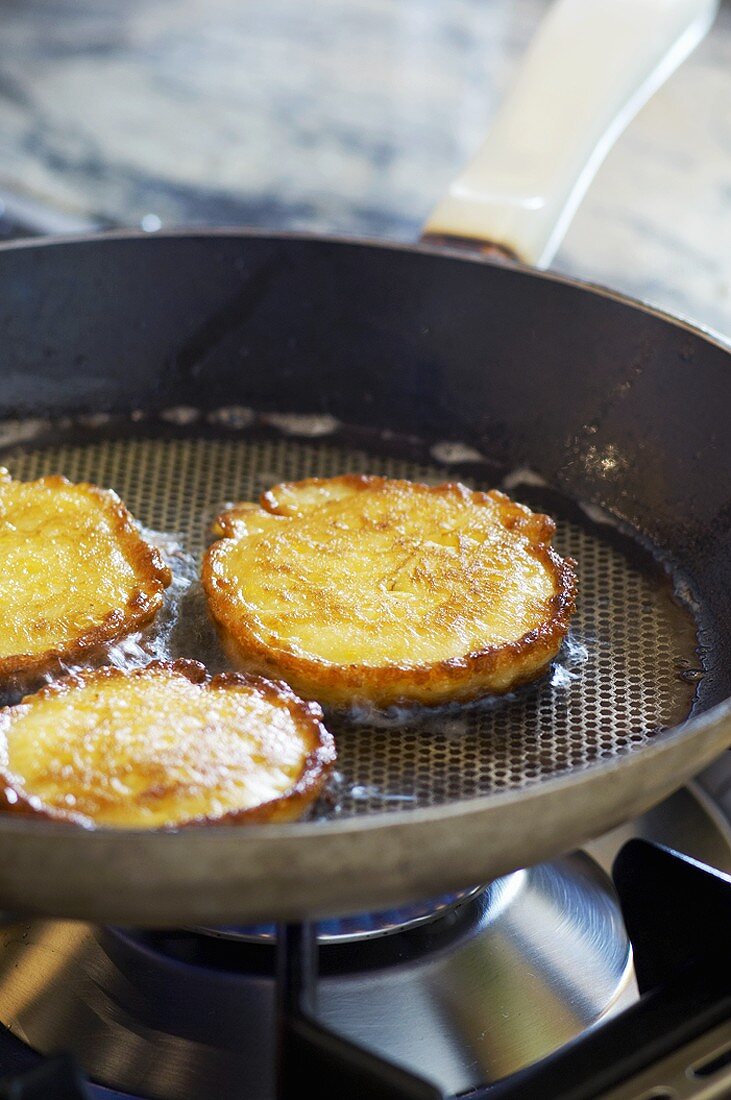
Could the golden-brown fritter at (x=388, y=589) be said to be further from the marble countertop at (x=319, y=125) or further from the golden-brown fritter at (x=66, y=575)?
the marble countertop at (x=319, y=125)

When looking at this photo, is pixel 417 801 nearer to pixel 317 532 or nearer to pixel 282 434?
pixel 317 532

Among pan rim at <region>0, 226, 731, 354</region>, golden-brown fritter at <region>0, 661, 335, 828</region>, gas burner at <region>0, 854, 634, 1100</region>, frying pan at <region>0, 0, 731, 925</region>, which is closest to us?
golden-brown fritter at <region>0, 661, 335, 828</region>

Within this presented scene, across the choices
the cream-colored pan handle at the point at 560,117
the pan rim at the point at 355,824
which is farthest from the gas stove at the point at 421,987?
the cream-colored pan handle at the point at 560,117

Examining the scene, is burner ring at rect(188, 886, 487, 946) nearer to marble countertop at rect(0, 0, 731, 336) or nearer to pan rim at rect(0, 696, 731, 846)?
pan rim at rect(0, 696, 731, 846)

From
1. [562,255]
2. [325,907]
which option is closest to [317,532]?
[325,907]

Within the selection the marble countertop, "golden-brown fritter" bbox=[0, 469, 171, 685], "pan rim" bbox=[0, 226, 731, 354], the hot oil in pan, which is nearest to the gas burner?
the hot oil in pan

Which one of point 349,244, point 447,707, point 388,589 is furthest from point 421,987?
point 349,244

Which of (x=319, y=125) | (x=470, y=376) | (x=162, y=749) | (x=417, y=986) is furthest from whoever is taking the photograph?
(x=319, y=125)

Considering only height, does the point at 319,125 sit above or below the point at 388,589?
below

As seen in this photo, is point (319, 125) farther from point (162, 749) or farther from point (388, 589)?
point (162, 749)
